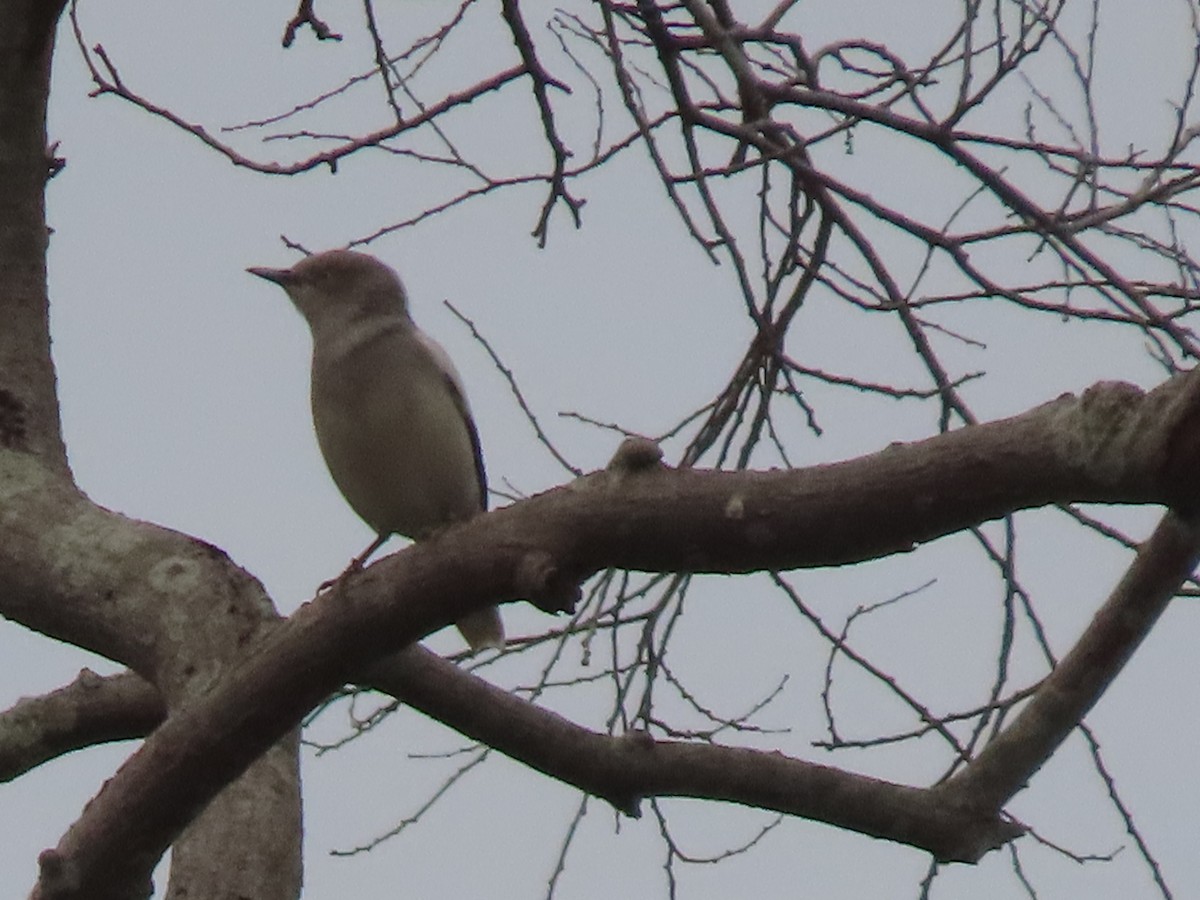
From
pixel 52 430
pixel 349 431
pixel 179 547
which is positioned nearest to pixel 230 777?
pixel 179 547

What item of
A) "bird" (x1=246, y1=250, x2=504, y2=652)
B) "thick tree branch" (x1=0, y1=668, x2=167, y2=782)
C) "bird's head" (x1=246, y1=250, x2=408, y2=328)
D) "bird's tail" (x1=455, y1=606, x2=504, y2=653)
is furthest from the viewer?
"bird's head" (x1=246, y1=250, x2=408, y2=328)

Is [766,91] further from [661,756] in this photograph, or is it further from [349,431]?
[661,756]

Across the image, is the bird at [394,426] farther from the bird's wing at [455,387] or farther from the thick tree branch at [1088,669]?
the thick tree branch at [1088,669]

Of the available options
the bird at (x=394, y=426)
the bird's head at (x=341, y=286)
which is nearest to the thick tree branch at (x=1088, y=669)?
the bird at (x=394, y=426)

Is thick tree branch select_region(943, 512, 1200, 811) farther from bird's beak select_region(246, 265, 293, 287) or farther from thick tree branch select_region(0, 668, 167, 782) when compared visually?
bird's beak select_region(246, 265, 293, 287)

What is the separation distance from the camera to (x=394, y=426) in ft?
13.2

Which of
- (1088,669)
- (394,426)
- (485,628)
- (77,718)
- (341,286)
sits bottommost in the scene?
(1088,669)

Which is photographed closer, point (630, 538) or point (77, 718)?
point (630, 538)

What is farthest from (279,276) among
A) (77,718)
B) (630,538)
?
(630,538)

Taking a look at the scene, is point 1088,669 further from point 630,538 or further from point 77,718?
point 77,718

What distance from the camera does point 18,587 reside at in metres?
3.04

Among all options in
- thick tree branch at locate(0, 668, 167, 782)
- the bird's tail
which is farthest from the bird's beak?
thick tree branch at locate(0, 668, 167, 782)

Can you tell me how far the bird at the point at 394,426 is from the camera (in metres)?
4.02

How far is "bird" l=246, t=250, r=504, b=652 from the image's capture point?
4.02m
